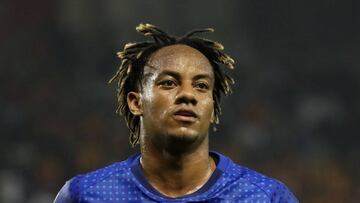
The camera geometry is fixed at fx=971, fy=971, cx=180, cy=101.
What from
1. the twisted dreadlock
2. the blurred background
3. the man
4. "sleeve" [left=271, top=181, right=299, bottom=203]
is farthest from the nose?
the blurred background

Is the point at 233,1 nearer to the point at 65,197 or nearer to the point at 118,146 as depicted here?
the point at 118,146

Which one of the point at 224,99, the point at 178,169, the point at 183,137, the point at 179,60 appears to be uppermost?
the point at 179,60

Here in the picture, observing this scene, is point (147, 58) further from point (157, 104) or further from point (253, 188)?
point (253, 188)

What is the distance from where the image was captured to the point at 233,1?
27.0ft

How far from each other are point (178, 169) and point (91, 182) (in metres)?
0.31

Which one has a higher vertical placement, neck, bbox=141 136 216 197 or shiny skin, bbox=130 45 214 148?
shiny skin, bbox=130 45 214 148

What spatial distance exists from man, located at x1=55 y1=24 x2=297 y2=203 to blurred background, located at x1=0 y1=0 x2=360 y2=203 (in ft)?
10.3

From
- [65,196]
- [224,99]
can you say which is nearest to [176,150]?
[65,196]

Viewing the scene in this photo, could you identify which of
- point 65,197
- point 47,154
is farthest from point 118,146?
point 65,197

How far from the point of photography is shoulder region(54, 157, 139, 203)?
3375mm

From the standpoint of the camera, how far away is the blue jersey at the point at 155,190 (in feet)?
10.9

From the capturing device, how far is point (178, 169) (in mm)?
3346

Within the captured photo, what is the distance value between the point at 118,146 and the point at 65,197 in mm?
3578

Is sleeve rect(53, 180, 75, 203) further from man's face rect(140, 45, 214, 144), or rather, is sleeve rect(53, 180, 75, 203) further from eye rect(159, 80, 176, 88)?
eye rect(159, 80, 176, 88)
